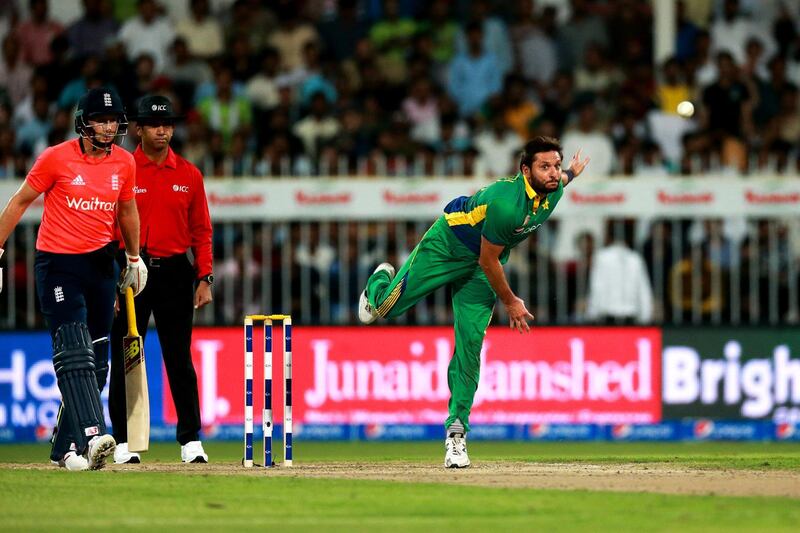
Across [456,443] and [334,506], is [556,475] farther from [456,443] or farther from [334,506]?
[334,506]

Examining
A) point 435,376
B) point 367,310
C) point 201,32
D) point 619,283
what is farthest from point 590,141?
point 367,310

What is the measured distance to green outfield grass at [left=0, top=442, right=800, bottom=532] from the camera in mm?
8773

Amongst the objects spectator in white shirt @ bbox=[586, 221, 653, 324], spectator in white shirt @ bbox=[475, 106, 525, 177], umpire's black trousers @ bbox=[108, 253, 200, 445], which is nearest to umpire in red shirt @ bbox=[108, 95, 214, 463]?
umpire's black trousers @ bbox=[108, 253, 200, 445]

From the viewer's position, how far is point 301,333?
Result: 1792 cm

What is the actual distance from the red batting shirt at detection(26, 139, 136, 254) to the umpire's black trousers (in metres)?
0.81

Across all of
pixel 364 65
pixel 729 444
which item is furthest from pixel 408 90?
pixel 729 444

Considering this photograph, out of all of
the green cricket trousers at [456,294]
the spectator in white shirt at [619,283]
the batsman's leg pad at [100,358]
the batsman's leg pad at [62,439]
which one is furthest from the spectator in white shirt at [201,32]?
the batsman's leg pad at [62,439]

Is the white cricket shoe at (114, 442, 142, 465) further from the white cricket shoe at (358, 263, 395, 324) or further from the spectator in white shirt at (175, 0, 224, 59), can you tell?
the spectator in white shirt at (175, 0, 224, 59)

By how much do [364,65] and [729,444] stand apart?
6.46m

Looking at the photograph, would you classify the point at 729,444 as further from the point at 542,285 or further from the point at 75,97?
the point at 75,97

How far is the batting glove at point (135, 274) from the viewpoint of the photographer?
11.4 m

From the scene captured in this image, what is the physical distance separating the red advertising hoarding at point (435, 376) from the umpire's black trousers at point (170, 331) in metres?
5.67

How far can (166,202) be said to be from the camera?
39.5 feet

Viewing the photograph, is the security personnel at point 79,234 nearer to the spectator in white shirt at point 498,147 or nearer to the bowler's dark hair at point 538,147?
the bowler's dark hair at point 538,147
